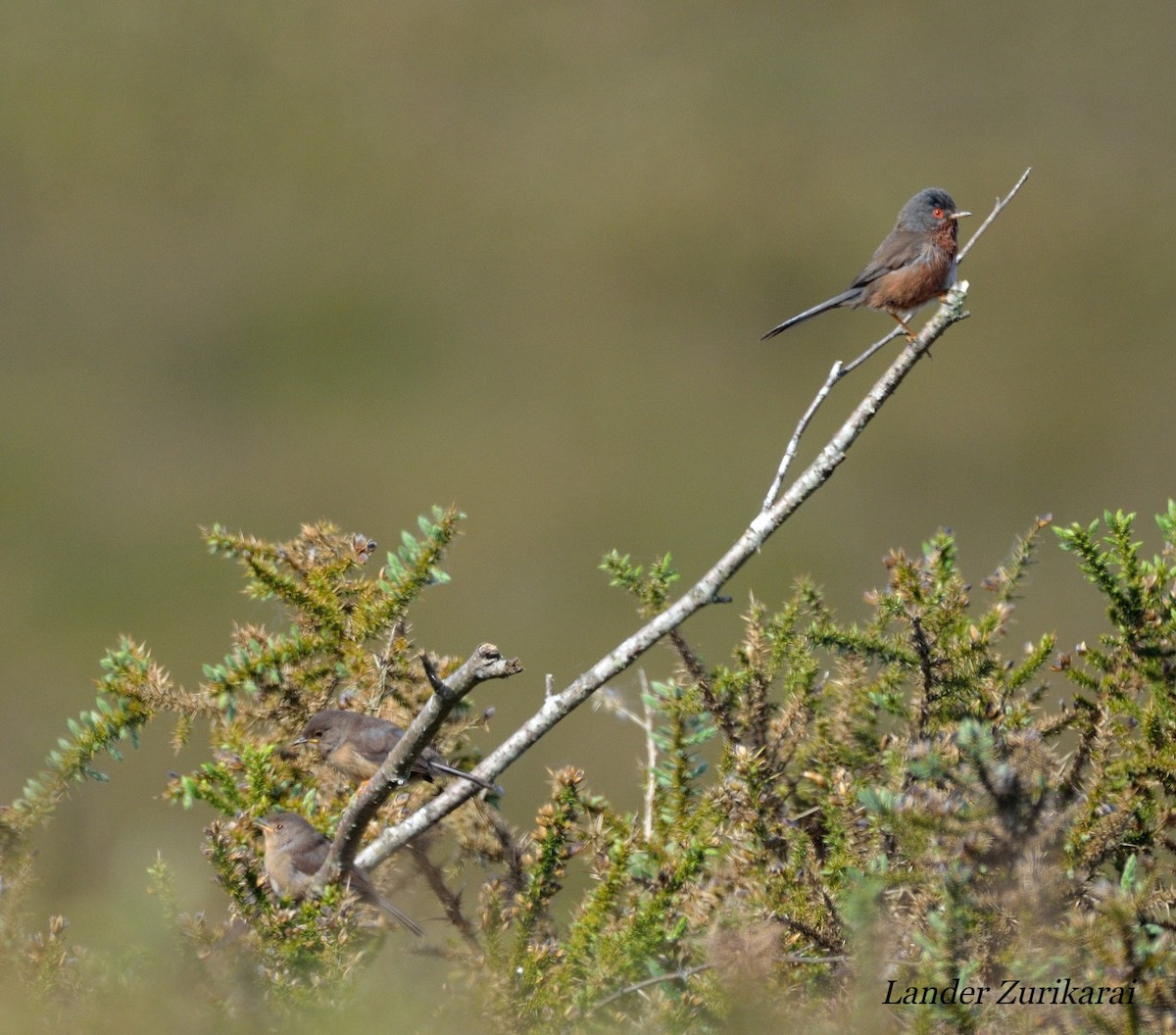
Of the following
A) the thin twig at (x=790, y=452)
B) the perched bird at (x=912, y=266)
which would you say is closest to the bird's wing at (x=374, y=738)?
the thin twig at (x=790, y=452)

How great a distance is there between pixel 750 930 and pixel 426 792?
3.76ft

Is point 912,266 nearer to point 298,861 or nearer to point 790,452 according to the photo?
point 790,452

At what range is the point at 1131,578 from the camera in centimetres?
280

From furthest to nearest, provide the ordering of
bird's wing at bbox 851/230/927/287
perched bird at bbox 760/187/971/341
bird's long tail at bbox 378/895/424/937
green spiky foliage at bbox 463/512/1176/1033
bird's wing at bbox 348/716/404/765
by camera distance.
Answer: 1. bird's wing at bbox 851/230/927/287
2. perched bird at bbox 760/187/971/341
3. bird's wing at bbox 348/716/404/765
4. bird's long tail at bbox 378/895/424/937
5. green spiky foliage at bbox 463/512/1176/1033

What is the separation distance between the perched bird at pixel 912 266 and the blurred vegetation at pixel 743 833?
2048mm

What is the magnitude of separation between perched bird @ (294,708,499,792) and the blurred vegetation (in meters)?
0.07

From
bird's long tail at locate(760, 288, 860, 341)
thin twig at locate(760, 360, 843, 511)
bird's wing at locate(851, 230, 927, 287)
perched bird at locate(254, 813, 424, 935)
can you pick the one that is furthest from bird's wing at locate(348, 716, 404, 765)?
bird's wing at locate(851, 230, 927, 287)

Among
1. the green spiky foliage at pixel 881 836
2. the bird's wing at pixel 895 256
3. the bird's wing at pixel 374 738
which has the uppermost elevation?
the bird's wing at pixel 895 256

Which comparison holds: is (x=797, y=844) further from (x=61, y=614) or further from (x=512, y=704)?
(x=61, y=614)

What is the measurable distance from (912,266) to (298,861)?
3146mm

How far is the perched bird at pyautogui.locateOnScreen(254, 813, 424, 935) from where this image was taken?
2655 mm

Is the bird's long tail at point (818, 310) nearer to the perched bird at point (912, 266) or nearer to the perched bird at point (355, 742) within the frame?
the perched bird at point (912, 266)

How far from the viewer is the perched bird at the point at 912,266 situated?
500 centimetres

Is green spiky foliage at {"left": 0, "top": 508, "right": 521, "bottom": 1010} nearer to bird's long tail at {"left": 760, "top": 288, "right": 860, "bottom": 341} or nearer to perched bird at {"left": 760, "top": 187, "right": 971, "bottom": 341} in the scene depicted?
bird's long tail at {"left": 760, "top": 288, "right": 860, "bottom": 341}
